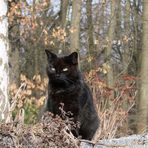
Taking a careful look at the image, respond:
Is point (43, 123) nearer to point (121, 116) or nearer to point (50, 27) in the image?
point (121, 116)

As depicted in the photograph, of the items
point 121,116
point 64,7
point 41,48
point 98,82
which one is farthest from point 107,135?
point 41,48

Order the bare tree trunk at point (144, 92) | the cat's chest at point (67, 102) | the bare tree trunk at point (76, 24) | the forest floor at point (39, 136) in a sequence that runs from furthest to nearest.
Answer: the bare tree trunk at point (76, 24) < the bare tree trunk at point (144, 92) < the cat's chest at point (67, 102) < the forest floor at point (39, 136)

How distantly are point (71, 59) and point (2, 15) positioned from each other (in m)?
1.73

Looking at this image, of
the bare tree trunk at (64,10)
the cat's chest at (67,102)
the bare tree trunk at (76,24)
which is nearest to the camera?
the cat's chest at (67,102)

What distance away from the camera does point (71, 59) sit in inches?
232

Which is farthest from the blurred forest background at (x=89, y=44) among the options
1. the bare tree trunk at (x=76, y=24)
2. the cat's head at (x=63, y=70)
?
the cat's head at (x=63, y=70)

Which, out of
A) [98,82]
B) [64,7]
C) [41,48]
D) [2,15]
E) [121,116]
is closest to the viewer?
[2,15]

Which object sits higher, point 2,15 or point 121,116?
point 2,15

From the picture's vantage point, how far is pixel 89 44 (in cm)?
1830

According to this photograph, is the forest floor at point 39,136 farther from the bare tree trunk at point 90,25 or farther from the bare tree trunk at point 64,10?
the bare tree trunk at point 90,25

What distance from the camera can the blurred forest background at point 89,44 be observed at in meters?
11.2

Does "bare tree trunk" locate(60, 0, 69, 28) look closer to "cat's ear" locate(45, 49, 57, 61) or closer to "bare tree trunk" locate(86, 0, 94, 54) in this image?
"bare tree trunk" locate(86, 0, 94, 54)

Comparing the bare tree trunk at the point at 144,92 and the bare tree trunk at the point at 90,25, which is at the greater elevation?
the bare tree trunk at the point at 90,25

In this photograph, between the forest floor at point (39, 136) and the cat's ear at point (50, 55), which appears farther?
the cat's ear at point (50, 55)
